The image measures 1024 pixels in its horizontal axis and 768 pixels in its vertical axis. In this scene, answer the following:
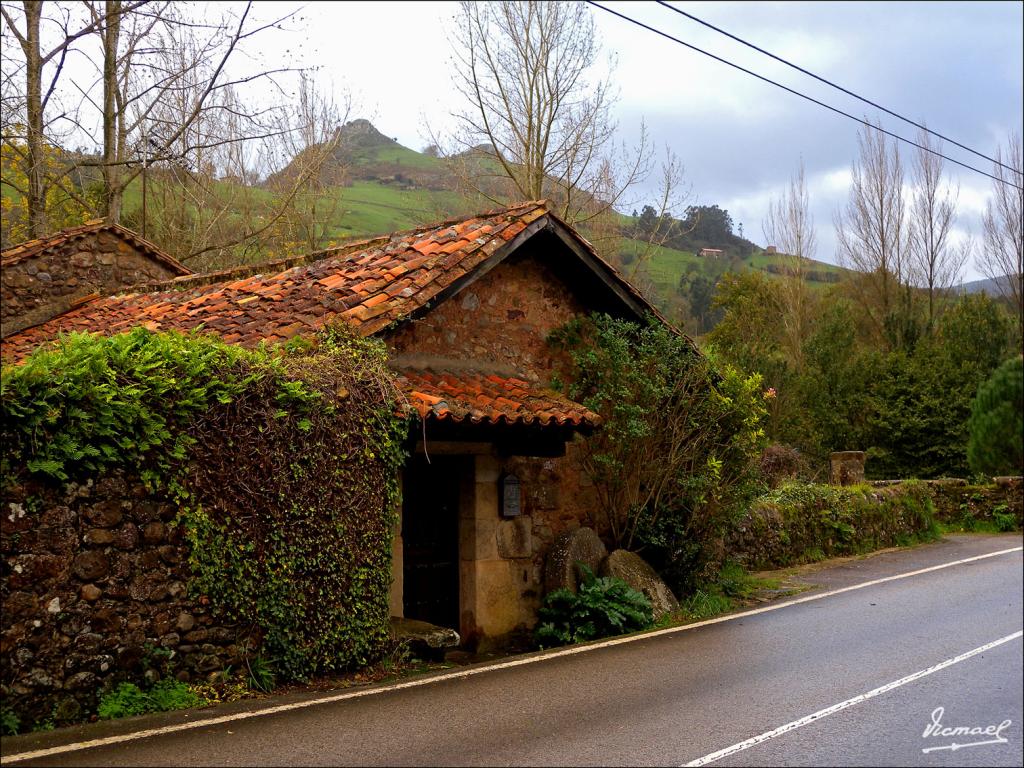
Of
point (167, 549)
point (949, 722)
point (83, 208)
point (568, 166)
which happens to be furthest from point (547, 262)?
point (83, 208)

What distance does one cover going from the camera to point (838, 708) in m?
6.57

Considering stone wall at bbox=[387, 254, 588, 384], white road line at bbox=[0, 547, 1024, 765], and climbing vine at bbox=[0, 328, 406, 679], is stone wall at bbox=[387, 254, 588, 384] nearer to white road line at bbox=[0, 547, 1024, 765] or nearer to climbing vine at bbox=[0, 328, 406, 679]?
climbing vine at bbox=[0, 328, 406, 679]

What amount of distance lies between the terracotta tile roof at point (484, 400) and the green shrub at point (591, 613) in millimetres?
1961

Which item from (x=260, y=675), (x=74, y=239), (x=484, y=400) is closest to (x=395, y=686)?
(x=260, y=675)

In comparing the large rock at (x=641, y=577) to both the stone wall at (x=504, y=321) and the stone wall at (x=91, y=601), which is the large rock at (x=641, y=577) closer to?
the stone wall at (x=504, y=321)

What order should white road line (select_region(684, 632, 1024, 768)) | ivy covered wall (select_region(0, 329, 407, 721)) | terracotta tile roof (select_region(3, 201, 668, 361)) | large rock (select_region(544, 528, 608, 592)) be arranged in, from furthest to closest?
1. large rock (select_region(544, 528, 608, 592))
2. terracotta tile roof (select_region(3, 201, 668, 361))
3. ivy covered wall (select_region(0, 329, 407, 721))
4. white road line (select_region(684, 632, 1024, 768))

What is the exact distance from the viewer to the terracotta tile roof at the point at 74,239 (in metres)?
14.6

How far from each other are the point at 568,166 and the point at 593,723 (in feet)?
67.7

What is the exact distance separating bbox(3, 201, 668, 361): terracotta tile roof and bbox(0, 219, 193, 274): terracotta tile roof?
1.93m

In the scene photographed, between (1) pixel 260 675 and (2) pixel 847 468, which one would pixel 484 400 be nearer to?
(1) pixel 260 675

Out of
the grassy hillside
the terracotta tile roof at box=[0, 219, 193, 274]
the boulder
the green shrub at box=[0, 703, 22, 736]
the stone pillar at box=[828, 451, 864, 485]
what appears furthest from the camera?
the grassy hillside

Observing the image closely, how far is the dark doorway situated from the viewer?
10.2 m

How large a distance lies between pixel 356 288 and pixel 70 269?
7.67 m

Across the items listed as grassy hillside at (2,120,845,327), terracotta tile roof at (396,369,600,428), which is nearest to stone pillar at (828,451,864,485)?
grassy hillside at (2,120,845,327)
